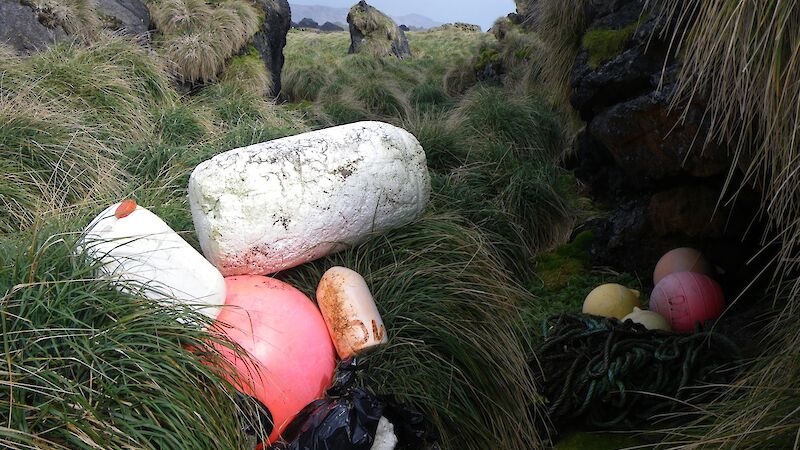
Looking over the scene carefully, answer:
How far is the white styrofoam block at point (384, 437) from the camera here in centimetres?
273

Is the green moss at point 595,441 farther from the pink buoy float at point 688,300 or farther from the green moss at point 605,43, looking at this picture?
the green moss at point 605,43

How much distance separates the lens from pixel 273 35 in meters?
12.8

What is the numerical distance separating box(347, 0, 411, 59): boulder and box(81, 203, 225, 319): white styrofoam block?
25623mm

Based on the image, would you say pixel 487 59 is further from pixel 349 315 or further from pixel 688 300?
pixel 349 315

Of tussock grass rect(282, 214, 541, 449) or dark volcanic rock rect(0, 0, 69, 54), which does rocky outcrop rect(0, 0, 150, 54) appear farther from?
tussock grass rect(282, 214, 541, 449)

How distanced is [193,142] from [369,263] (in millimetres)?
3580

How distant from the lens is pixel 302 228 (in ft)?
11.3

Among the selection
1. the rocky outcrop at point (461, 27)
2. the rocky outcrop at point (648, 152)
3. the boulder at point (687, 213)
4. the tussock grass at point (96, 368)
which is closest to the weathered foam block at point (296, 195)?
the tussock grass at point (96, 368)

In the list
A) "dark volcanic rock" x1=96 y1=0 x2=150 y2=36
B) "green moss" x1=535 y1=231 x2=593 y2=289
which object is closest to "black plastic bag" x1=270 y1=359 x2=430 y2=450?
"green moss" x1=535 y1=231 x2=593 y2=289

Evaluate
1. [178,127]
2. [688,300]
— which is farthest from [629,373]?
[178,127]

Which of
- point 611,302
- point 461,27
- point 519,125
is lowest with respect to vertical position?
point 461,27

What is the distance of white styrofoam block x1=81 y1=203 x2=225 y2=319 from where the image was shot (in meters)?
2.83

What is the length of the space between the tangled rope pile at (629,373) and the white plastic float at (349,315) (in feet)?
2.88

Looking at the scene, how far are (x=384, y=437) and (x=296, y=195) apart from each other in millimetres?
1189
